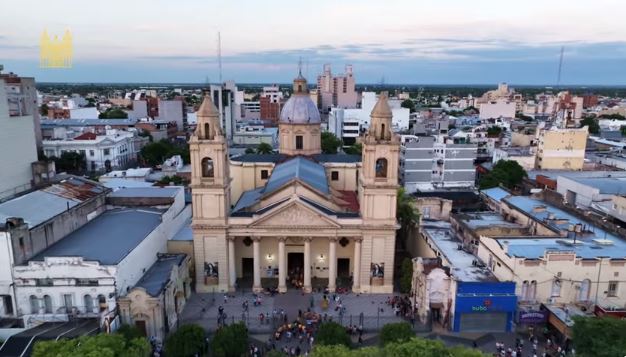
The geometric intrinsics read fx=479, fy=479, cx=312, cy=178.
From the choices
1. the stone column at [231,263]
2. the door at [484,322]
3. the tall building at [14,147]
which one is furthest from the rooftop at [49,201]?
the door at [484,322]

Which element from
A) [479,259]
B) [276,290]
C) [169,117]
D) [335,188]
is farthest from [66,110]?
[479,259]

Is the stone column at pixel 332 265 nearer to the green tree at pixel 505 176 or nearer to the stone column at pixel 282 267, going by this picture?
the stone column at pixel 282 267

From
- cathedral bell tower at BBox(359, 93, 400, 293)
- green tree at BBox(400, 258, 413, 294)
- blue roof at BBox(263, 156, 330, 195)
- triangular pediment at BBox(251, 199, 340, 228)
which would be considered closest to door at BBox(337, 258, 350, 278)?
cathedral bell tower at BBox(359, 93, 400, 293)

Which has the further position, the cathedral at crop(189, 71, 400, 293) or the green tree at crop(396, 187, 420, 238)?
the green tree at crop(396, 187, 420, 238)

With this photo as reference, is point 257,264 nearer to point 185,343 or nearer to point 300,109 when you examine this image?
point 185,343

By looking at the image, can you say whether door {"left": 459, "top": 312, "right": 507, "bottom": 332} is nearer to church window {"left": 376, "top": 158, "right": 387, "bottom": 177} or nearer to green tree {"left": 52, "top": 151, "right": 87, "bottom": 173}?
church window {"left": 376, "top": 158, "right": 387, "bottom": 177}

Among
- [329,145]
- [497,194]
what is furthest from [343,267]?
[329,145]
